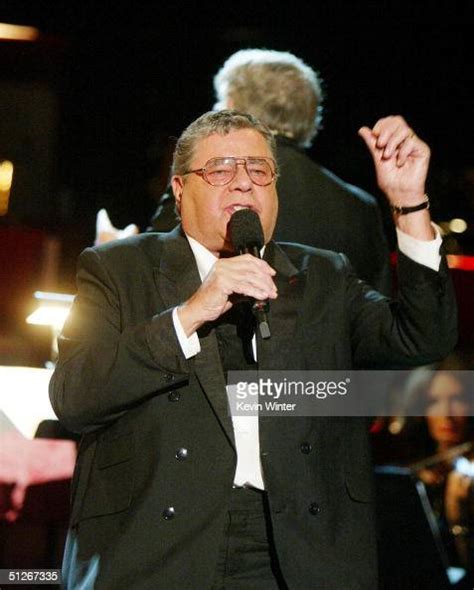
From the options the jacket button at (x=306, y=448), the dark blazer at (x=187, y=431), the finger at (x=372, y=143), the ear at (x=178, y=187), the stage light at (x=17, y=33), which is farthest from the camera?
the stage light at (x=17, y=33)

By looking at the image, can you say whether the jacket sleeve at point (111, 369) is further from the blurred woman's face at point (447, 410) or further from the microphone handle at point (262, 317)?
the blurred woman's face at point (447, 410)

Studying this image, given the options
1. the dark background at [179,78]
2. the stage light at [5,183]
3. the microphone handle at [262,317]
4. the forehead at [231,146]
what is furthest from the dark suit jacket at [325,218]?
the dark background at [179,78]

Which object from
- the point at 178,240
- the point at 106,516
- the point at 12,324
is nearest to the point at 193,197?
the point at 178,240

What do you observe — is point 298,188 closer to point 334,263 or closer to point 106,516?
point 334,263

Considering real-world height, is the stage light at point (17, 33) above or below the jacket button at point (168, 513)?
above

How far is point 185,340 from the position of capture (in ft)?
6.07

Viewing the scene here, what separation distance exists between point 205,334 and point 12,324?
1.04 meters

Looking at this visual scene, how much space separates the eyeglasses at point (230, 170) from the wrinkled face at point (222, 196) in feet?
0.03

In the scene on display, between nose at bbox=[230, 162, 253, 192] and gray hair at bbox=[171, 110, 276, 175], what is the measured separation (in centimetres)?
10

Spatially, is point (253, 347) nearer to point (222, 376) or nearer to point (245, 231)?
point (222, 376)

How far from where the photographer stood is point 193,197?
2.12m

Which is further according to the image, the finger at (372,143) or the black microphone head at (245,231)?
the finger at (372,143)

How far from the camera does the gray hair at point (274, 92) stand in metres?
2.71

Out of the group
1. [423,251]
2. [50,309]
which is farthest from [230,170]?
[50,309]
